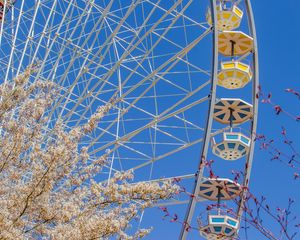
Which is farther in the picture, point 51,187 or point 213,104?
point 213,104

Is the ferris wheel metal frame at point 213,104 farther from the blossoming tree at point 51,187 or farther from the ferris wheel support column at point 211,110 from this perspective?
the blossoming tree at point 51,187

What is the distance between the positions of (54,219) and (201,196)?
820 cm

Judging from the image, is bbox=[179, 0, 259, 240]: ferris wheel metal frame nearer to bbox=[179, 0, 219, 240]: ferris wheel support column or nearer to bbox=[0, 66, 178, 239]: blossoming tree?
bbox=[179, 0, 219, 240]: ferris wheel support column

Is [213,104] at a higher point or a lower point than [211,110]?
higher

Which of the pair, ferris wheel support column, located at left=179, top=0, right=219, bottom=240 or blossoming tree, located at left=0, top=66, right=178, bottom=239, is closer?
blossoming tree, located at left=0, top=66, right=178, bottom=239

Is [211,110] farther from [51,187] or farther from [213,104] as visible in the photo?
[51,187]

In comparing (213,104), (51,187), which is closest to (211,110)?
(213,104)

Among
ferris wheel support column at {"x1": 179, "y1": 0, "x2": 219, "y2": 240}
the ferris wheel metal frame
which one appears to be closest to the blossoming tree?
the ferris wheel metal frame

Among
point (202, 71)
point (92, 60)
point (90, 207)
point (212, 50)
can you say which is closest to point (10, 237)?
point (90, 207)

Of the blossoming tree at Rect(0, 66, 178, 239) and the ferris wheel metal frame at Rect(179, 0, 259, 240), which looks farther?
the ferris wheel metal frame at Rect(179, 0, 259, 240)

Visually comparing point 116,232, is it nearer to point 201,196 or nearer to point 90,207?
point 90,207

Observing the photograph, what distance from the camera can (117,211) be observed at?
25.1ft

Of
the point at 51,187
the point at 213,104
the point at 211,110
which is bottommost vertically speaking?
the point at 51,187

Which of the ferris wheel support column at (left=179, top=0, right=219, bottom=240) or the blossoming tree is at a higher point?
the ferris wheel support column at (left=179, top=0, right=219, bottom=240)
